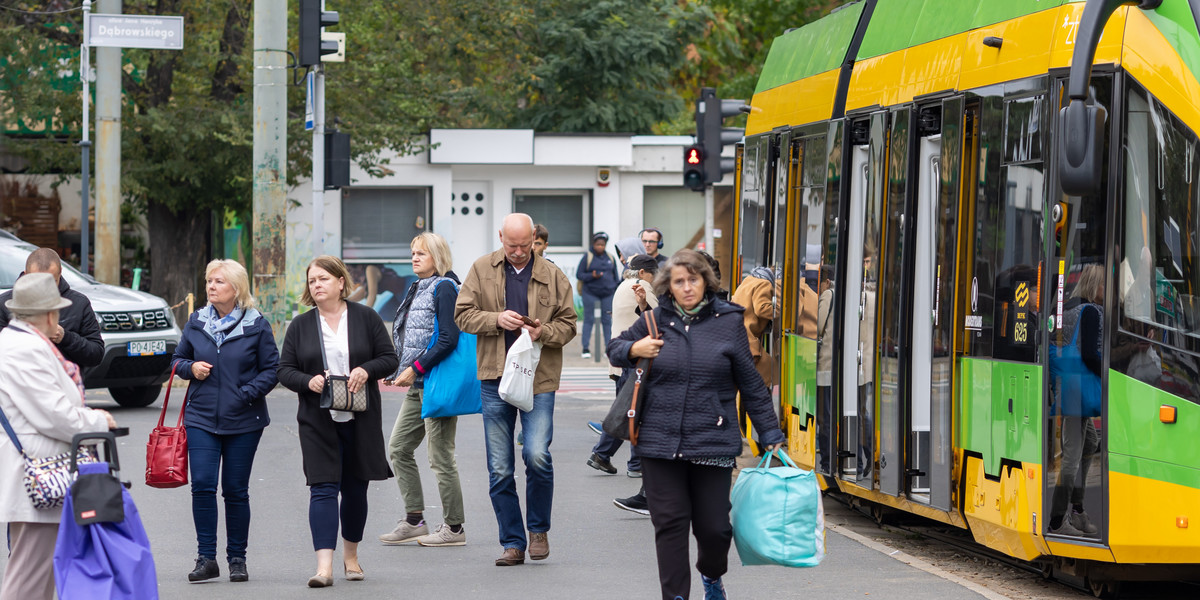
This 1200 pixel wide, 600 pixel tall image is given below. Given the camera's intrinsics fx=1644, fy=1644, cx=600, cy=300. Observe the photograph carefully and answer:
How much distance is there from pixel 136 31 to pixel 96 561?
516 inches

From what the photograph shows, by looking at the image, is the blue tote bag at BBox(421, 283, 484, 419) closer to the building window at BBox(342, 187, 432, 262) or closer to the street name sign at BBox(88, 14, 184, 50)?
the street name sign at BBox(88, 14, 184, 50)

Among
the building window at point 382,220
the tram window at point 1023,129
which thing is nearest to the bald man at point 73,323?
the tram window at point 1023,129

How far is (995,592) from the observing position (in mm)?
7695

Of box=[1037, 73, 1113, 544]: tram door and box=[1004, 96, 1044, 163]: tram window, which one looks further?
box=[1004, 96, 1044, 163]: tram window

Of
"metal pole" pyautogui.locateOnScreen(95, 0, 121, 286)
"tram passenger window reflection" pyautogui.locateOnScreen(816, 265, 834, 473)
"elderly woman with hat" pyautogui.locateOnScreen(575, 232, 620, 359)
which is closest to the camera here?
"tram passenger window reflection" pyautogui.locateOnScreen(816, 265, 834, 473)

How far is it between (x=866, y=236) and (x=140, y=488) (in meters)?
5.39

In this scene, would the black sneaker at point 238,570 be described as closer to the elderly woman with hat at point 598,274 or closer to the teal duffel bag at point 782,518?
the teal duffel bag at point 782,518

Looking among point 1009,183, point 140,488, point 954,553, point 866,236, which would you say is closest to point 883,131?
point 866,236

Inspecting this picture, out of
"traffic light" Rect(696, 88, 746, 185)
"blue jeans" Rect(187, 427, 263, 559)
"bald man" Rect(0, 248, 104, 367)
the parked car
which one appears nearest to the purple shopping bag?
"blue jeans" Rect(187, 427, 263, 559)

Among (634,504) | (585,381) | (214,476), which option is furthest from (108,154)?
(214,476)

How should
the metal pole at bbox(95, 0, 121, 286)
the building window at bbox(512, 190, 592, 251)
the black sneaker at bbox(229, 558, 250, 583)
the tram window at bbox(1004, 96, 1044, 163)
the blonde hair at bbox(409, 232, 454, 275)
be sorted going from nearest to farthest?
the tram window at bbox(1004, 96, 1044, 163)
the black sneaker at bbox(229, 558, 250, 583)
the blonde hair at bbox(409, 232, 454, 275)
the metal pole at bbox(95, 0, 121, 286)
the building window at bbox(512, 190, 592, 251)

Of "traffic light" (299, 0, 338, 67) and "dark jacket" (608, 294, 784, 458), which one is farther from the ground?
"traffic light" (299, 0, 338, 67)

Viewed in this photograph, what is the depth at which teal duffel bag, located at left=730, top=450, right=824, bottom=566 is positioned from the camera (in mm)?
6531

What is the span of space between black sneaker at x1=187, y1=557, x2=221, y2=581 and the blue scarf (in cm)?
106
